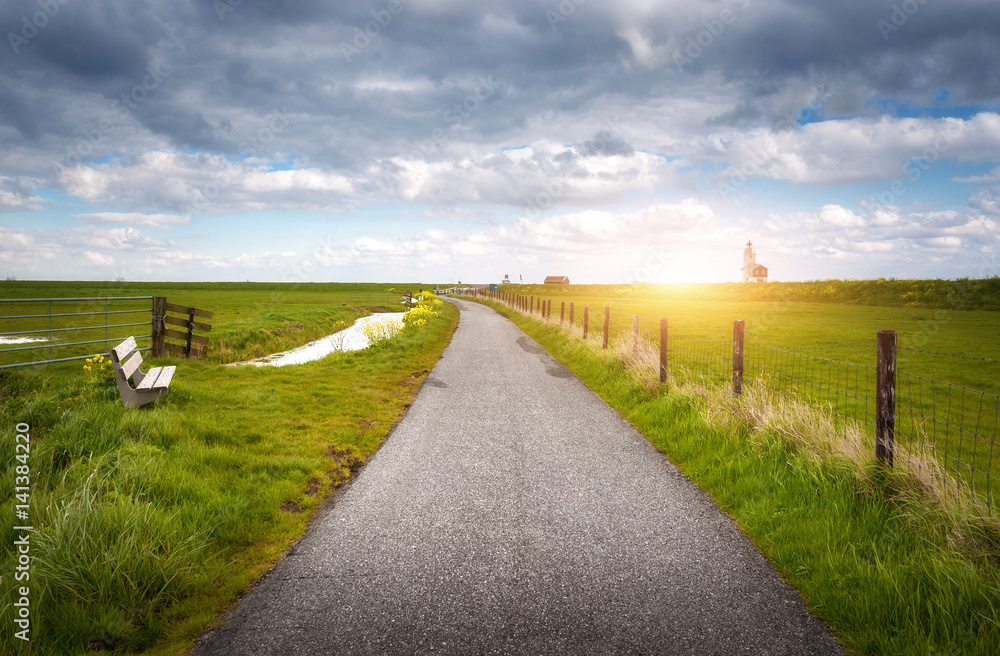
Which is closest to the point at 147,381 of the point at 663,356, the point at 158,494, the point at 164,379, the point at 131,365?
the point at 164,379

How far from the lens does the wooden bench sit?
6.63 metres

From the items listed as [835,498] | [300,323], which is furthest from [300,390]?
[300,323]

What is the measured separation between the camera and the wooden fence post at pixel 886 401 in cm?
469

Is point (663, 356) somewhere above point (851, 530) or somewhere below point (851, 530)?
above

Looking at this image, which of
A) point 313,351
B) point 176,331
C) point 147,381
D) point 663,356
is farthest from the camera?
point 313,351

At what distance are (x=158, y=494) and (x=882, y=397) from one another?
7.13m

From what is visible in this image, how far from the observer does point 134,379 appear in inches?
299

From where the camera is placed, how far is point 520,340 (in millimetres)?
21156

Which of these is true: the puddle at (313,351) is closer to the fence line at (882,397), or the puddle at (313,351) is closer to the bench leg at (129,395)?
the bench leg at (129,395)

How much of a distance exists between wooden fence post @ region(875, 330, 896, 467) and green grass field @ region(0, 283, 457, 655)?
18.9ft

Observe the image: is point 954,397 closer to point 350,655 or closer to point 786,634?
point 786,634

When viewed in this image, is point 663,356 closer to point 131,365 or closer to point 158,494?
point 158,494

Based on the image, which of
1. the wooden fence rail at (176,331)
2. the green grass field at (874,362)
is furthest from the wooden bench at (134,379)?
the green grass field at (874,362)

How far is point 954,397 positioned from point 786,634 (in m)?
14.1
